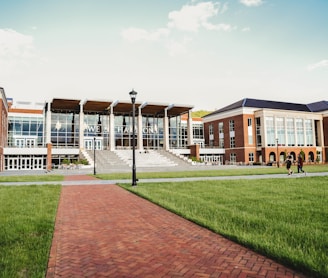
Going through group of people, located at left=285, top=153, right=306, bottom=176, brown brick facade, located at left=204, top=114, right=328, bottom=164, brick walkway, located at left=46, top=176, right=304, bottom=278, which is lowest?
brick walkway, located at left=46, top=176, right=304, bottom=278

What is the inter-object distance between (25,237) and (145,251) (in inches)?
106

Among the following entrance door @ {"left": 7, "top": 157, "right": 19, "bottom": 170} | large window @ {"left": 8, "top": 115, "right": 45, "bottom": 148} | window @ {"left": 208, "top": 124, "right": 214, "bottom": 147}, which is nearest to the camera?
entrance door @ {"left": 7, "top": 157, "right": 19, "bottom": 170}

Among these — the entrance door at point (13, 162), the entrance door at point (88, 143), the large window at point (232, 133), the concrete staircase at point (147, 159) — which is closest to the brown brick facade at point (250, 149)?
the large window at point (232, 133)

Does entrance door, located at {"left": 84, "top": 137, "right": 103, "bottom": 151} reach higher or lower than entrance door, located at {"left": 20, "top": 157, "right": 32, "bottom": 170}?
higher

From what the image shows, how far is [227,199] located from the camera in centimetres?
1000

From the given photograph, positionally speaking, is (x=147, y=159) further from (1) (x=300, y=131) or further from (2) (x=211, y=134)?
(1) (x=300, y=131)

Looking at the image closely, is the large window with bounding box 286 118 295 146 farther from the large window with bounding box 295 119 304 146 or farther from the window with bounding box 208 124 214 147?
the window with bounding box 208 124 214 147

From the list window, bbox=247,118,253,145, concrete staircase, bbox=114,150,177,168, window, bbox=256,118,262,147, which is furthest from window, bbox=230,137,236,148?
concrete staircase, bbox=114,150,177,168

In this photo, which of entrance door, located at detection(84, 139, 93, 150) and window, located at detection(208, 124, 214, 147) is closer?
entrance door, located at detection(84, 139, 93, 150)

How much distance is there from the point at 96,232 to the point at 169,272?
2.80m

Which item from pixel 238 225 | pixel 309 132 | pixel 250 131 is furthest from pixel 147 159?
pixel 238 225

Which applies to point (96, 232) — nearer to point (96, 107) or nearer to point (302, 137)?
point (96, 107)

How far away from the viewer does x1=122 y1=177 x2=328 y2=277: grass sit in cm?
443

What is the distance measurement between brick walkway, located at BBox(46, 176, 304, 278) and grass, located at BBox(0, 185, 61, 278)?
184 mm
